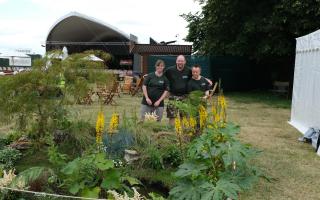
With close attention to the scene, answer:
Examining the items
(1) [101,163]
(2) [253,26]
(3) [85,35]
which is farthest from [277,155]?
(3) [85,35]

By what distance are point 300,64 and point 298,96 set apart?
0.84m

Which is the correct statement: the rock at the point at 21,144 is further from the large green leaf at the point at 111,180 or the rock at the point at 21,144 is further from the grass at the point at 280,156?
the grass at the point at 280,156

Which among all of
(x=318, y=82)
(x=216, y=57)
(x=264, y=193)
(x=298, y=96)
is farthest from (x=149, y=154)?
(x=216, y=57)

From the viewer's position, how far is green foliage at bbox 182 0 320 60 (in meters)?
18.2

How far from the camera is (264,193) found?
5473 mm

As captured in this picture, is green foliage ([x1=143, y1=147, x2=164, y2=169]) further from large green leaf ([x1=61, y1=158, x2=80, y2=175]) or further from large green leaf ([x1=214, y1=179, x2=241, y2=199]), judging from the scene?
large green leaf ([x1=214, y1=179, x2=241, y2=199])

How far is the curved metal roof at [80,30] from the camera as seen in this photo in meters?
51.1

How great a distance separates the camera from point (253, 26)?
19.8 meters

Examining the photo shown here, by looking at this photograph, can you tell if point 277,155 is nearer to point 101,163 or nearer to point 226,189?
point 101,163

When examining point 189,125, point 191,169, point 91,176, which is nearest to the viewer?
point 191,169

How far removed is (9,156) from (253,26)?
51.4ft

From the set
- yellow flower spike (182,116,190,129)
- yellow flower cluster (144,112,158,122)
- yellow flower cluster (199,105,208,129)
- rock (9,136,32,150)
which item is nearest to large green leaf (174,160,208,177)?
yellow flower cluster (199,105,208,129)

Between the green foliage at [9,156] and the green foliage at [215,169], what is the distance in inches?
109

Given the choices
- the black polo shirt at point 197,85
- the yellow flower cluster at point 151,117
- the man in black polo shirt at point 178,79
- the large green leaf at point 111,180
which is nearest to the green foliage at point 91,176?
the large green leaf at point 111,180
